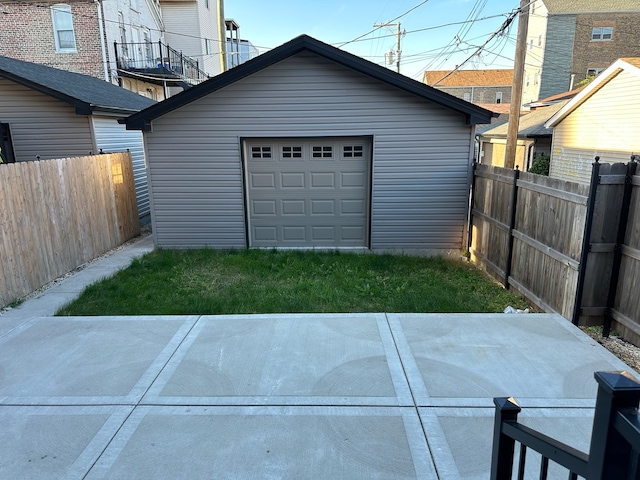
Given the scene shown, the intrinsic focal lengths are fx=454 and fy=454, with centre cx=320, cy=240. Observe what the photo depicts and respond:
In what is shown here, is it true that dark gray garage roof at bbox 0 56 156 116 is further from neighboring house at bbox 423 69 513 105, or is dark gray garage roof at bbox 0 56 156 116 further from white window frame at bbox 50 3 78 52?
neighboring house at bbox 423 69 513 105

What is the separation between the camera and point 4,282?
5.88 m

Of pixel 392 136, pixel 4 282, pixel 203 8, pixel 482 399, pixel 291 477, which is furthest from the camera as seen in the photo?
pixel 203 8

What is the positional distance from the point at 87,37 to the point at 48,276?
15.4 metres

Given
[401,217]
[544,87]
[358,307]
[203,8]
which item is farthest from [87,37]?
[544,87]

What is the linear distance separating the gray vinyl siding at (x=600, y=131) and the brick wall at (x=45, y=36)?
60.6ft

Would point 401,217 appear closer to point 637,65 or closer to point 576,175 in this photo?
point 637,65

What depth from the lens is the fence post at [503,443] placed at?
1661mm

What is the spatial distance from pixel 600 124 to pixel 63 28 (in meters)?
20.7

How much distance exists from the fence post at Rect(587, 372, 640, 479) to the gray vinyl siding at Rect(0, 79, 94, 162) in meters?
11.8

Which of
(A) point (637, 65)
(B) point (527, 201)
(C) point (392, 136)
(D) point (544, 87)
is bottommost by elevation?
(B) point (527, 201)

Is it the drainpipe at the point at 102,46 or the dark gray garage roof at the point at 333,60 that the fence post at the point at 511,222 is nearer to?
the dark gray garage roof at the point at 333,60

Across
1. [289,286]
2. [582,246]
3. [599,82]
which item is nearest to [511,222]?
[582,246]

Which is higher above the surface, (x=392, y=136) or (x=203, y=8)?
(x=203, y=8)

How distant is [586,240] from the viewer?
15.6 feet
